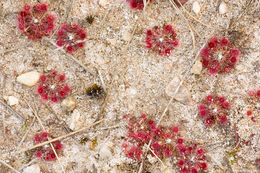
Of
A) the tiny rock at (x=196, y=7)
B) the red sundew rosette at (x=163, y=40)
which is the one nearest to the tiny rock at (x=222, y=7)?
the tiny rock at (x=196, y=7)

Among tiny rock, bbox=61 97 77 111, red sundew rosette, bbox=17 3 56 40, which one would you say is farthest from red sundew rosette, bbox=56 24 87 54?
tiny rock, bbox=61 97 77 111

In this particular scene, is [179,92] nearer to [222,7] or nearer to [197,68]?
[197,68]

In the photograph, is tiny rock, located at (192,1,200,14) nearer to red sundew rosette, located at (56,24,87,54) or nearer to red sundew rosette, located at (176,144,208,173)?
A: red sundew rosette, located at (56,24,87,54)

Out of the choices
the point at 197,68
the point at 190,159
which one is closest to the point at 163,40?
the point at 197,68

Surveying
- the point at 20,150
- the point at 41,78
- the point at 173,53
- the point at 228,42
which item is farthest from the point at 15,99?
the point at 228,42

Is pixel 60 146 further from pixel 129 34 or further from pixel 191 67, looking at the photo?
pixel 191 67
